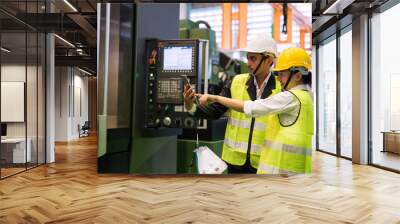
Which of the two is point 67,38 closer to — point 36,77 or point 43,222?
point 36,77

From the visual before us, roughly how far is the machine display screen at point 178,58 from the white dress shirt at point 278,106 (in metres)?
1.00

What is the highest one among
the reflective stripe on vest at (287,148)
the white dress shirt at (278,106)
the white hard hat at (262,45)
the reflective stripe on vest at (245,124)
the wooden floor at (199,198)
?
the white hard hat at (262,45)

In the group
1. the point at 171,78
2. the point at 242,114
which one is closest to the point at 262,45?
the point at 242,114

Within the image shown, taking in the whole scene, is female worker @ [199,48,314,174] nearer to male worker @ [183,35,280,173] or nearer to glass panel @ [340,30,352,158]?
male worker @ [183,35,280,173]

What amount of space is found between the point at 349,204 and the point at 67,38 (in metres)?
7.94

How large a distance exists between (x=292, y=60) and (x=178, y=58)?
4.35ft

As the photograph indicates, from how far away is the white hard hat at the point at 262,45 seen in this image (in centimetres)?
454

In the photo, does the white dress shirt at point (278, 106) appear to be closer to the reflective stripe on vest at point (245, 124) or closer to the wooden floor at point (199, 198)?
the reflective stripe on vest at point (245, 124)

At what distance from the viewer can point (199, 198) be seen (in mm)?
4016

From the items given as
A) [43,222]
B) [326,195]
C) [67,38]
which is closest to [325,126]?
[326,195]

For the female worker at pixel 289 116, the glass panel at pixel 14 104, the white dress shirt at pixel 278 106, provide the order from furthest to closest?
the glass panel at pixel 14 104 → the female worker at pixel 289 116 → the white dress shirt at pixel 278 106

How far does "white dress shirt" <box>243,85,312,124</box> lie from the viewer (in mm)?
3879

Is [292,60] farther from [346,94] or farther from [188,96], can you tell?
[346,94]

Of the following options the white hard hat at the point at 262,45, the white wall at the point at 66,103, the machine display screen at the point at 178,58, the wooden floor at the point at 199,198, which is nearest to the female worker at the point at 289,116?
the white hard hat at the point at 262,45
